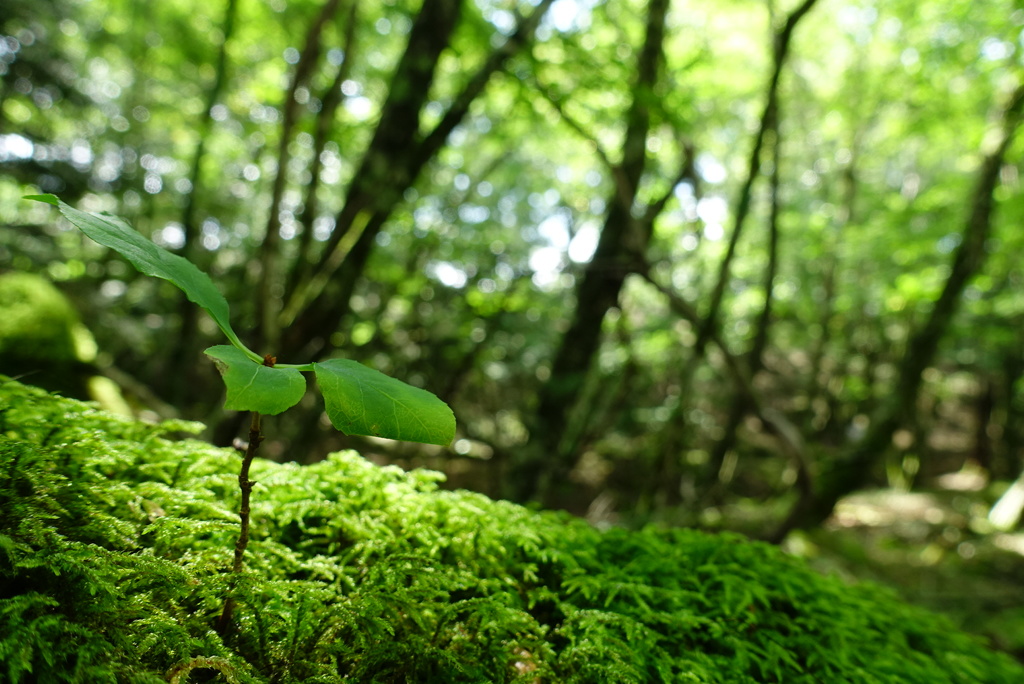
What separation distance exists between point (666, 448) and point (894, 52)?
973 centimetres

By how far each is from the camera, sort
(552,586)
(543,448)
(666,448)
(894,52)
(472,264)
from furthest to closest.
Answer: (894,52), (472,264), (666,448), (543,448), (552,586)

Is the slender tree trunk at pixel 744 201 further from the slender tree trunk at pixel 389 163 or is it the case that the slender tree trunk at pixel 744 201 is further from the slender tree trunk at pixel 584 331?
the slender tree trunk at pixel 389 163

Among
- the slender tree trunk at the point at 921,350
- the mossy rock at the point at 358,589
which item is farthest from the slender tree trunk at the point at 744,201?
the mossy rock at the point at 358,589

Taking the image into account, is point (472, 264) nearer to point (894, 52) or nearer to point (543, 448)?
point (543, 448)

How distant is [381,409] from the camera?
77cm

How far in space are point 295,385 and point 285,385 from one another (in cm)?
1

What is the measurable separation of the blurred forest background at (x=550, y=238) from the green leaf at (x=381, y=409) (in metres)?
2.85

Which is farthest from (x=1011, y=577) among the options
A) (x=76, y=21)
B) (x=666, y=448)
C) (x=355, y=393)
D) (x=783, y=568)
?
(x=76, y=21)

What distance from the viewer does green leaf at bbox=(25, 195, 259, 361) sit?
0.73m

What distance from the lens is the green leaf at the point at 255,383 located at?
679mm

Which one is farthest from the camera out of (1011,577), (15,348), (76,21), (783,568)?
(1011,577)

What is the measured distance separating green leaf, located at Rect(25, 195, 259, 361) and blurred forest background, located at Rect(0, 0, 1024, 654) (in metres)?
2.59

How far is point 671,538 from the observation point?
1.55 metres

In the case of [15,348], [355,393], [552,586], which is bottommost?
[15,348]
